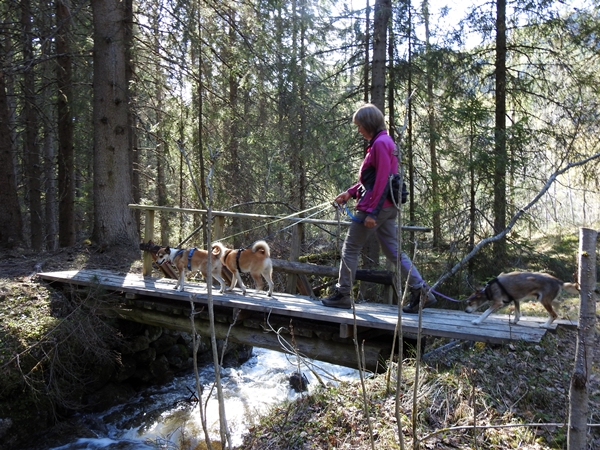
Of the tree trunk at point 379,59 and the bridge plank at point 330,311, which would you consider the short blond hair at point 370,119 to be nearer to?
the bridge plank at point 330,311

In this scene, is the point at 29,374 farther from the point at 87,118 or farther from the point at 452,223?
the point at 87,118

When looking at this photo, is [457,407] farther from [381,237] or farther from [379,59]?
[379,59]

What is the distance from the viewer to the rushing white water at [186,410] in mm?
6359

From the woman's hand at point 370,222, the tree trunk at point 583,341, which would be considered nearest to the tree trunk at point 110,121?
the woman's hand at point 370,222

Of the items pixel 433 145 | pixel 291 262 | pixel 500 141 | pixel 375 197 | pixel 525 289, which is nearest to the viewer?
pixel 525 289

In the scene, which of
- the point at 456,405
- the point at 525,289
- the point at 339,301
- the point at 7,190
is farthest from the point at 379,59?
the point at 7,190

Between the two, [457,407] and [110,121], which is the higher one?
[110,121]

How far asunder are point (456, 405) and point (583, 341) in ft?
7.62

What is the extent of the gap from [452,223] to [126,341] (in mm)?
7324

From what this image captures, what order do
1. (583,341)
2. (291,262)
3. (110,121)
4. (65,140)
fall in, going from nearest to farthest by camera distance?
(583,341) < (291,262) < (110,121) < (65,140)

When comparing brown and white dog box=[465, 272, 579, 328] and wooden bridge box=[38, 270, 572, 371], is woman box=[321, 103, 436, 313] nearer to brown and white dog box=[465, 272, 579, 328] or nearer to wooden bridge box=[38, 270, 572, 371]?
wooden bridge box=[38, 270, 572, 371]

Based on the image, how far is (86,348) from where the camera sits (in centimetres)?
648

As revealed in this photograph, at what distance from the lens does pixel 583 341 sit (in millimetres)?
1617

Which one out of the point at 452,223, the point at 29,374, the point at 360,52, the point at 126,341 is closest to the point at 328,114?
the point at 360,52
